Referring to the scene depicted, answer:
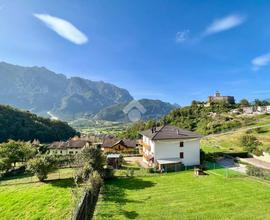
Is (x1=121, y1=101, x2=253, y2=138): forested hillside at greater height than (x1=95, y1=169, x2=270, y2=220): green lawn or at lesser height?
greater

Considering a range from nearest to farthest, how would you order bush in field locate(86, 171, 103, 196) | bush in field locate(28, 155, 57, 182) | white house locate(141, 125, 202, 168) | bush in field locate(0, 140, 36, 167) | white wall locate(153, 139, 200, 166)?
bush in field locate(86, 171, 103, 196) < bush in field locate(28, 155, 57, 182) < white house locate(141, 125, 202, 168) < white wall locate(153, 139, 200, 166) < bush in field locate(0, 140, 36, 167)

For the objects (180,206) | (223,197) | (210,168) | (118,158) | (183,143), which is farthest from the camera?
(118,158)

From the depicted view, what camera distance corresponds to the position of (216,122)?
10250 cm

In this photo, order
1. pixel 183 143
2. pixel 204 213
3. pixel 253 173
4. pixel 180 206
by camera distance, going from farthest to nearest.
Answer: pixel 183 143 → pixel 253 173 → pixel 180 206 → pixel 204 213

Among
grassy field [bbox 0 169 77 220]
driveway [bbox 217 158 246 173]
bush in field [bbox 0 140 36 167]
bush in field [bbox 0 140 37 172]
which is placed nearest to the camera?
grassy field [bbox 0 169 77 220]

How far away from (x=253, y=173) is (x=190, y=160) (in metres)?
12.2

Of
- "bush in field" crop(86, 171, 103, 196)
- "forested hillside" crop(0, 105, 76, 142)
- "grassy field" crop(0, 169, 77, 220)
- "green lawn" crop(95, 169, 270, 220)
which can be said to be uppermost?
"forested hillside" crop(0, 105, 76, 142)

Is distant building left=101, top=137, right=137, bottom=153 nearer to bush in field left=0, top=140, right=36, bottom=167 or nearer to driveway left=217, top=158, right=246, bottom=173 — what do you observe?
bush in field left=0, top=140, right=36, bottom=167

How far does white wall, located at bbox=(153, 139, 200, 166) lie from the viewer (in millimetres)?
42031

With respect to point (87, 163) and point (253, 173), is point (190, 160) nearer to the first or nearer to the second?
point (253, 173)

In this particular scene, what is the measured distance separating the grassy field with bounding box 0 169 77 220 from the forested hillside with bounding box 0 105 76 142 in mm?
81536

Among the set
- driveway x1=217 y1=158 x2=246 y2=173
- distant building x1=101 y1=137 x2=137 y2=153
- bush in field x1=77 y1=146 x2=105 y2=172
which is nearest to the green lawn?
bush in field x1=77 y1=146 x2=105 y2=172

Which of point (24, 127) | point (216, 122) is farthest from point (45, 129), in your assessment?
point (216, 122)

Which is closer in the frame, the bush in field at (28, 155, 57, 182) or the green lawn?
the green lawn
